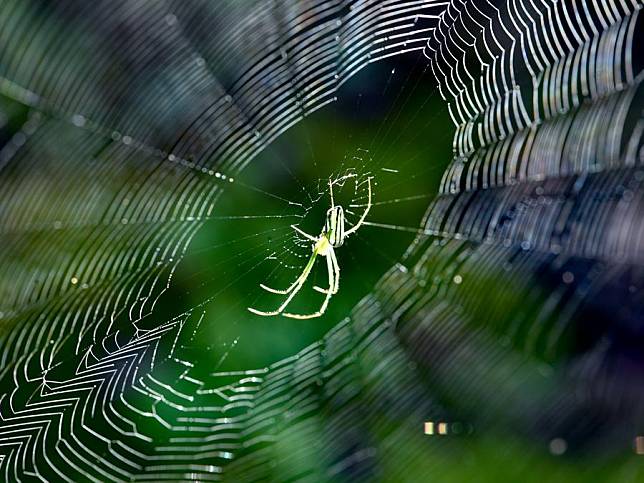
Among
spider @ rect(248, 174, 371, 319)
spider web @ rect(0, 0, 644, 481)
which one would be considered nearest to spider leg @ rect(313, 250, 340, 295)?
spider @ rect(248, 174, 371, 319)

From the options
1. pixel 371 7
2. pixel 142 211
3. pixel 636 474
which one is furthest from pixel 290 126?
pixel 636 474

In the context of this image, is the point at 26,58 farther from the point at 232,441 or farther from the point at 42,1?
the point at 232,441

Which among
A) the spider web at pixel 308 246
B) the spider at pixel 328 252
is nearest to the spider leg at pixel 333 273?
the spider at pixel 328 252

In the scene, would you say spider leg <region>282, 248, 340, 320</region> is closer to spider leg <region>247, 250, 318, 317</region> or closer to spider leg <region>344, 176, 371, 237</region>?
spider leg <region>247, 250, 318, 317</region>

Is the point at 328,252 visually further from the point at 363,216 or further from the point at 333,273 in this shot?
the point at 363,216

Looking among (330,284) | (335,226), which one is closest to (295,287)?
(330,284)

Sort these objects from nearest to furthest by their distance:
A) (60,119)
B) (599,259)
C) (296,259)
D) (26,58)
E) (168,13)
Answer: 1. (26,58)
2. (60,119)
3. (168,13)
4. (599,259)
5. (296,259)
